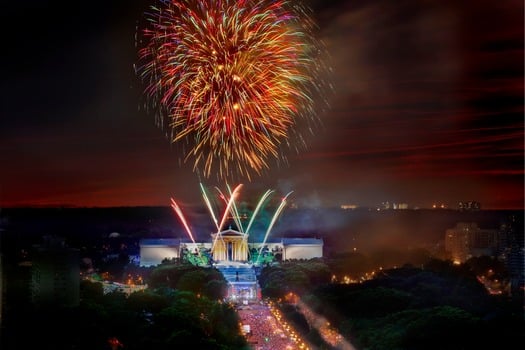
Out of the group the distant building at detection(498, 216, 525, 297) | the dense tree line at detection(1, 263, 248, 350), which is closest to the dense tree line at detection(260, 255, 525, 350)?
the distant building at detection(498, 216, 525, 297)

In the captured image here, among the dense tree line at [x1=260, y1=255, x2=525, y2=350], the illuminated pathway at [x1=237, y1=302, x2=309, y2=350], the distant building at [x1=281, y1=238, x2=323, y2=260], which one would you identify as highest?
the distant building at [x1=281, y1=238, x2=323, y2=260]

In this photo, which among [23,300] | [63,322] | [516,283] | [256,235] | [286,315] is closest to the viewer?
[63,322]

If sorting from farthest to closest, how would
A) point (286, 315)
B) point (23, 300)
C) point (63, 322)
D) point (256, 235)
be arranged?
1. point (256, 235)
2. point (286, 315)
3. point (23, 300)
4. point (63, 322)

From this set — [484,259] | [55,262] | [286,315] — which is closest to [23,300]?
[55,262]

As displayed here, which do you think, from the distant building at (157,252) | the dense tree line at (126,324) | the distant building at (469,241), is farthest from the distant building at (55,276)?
the distant building at (469,241)

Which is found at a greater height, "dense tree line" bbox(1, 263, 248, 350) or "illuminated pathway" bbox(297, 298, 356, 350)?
"dense tree line" bbox(1, 263, 248, 350)

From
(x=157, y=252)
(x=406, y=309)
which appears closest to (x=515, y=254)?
(x=157, y=252)

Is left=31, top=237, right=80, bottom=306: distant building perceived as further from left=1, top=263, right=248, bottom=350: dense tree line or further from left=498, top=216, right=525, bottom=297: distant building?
left=498, top=216, right=525, bottom=297: distant building

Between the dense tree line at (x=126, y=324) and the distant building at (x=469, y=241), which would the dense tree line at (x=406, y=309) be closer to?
the dense tree line at (x=126, y=324)

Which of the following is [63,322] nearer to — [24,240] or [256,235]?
[24,240]

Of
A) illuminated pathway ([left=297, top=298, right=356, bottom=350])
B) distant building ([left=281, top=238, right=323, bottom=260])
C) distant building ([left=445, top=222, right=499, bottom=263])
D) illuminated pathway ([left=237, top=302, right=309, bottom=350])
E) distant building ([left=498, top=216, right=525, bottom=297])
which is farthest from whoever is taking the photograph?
distant building ([left=445, top=222, right=499, bottom=263])
